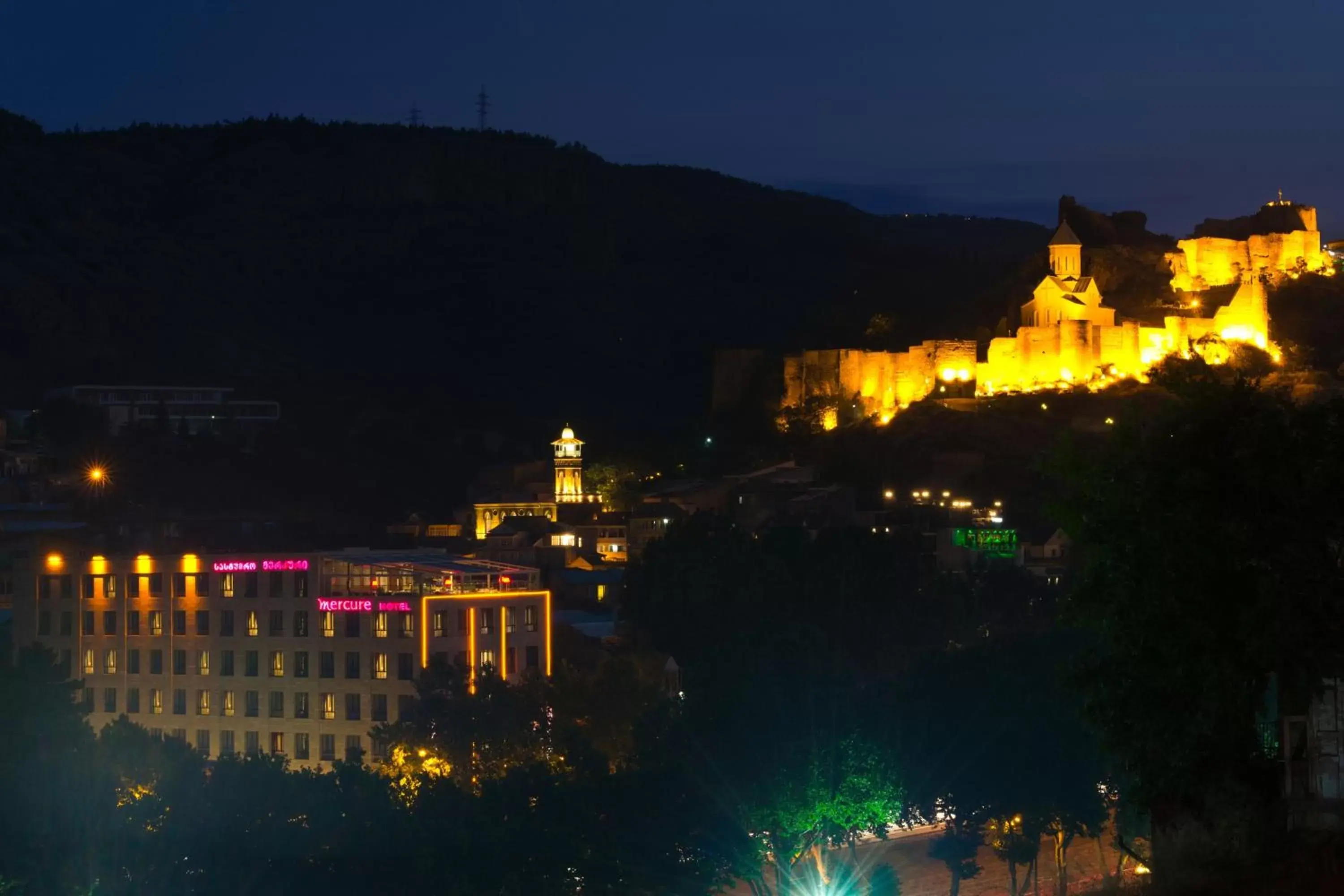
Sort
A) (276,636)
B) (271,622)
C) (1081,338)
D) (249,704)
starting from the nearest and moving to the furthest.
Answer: (249,704) → (276,636) → (271,622) → (1081,338)

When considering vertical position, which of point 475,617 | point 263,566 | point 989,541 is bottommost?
point 989,541

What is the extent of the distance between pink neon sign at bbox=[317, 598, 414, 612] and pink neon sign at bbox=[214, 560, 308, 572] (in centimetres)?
184

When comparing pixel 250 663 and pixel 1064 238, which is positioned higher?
pixel 1064 238

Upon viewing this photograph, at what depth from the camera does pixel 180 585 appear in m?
80.2

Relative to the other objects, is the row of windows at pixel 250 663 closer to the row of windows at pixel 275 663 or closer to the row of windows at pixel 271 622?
the row of windows at pixel 275 663

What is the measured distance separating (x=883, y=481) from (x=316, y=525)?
1380 inches

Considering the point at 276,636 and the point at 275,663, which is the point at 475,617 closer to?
the point at 276,636

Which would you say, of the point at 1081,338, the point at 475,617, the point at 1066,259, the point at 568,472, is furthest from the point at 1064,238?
the point at 475,617

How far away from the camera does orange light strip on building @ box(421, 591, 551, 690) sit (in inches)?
2906

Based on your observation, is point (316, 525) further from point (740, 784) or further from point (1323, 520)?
point (1323, 520)

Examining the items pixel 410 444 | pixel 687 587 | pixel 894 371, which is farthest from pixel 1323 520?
pixel 410 444

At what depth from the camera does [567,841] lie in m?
54.4

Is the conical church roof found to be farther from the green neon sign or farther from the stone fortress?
the green neon sign

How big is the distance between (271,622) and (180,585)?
→ 5.21m
